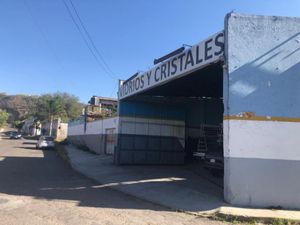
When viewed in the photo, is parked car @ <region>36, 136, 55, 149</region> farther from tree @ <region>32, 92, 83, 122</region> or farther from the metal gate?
tree @ <region>32, 92, 83, 122</region>

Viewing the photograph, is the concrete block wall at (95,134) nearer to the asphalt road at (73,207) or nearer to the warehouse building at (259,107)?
the asphalt road at (73,207)

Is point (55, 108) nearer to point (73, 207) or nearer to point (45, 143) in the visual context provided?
point (45, 143)

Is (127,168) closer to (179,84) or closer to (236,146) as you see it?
(179,84)

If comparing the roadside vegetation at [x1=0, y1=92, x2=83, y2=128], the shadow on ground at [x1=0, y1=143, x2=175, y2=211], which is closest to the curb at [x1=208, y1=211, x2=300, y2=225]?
the shadow on ground at [x1=0, y1=143, x2=175, y2=211]

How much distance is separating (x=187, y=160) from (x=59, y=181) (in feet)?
34.0

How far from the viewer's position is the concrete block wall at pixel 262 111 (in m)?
11.3

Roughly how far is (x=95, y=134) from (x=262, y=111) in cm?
2518

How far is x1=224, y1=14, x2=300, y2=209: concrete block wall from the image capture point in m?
11.3

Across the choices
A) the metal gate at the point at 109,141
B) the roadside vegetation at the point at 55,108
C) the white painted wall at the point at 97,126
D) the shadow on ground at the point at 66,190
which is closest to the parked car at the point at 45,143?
the white painted wall at the point at 97,126

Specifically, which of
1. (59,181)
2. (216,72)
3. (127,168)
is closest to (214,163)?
(216,72)

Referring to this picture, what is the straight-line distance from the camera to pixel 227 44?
11.9 meters

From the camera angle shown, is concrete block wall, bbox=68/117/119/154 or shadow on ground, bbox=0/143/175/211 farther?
concrete block wall, bbox=68/117/119/154

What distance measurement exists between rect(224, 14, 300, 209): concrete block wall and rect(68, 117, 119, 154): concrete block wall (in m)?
13.5

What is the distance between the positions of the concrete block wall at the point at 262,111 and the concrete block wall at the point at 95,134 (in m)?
13.5
